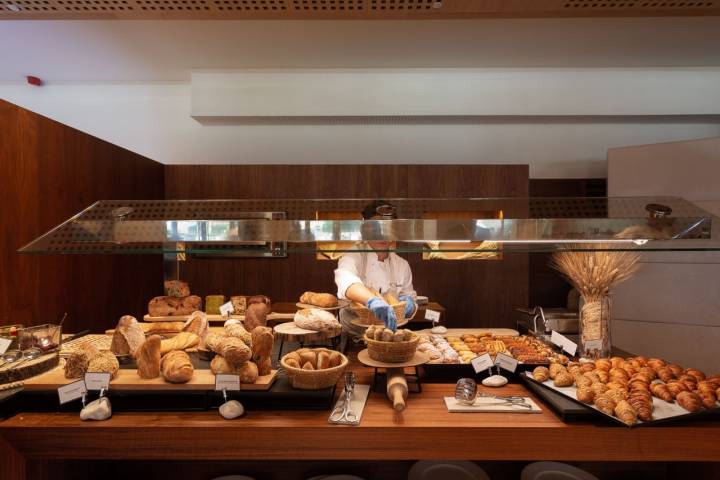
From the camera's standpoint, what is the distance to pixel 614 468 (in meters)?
1.71

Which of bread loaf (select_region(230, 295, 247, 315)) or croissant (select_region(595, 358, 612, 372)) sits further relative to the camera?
bread loaf (select_region(230, 295, 247, 315))

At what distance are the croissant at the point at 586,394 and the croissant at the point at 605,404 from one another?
2 cm

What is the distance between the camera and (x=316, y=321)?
1770 millimetres

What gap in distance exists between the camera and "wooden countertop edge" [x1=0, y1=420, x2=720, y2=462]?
1260mm

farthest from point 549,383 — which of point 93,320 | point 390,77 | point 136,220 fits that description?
point 390,77

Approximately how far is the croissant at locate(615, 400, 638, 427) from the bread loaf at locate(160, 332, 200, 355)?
1.50 metres

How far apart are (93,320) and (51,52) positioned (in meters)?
2.54

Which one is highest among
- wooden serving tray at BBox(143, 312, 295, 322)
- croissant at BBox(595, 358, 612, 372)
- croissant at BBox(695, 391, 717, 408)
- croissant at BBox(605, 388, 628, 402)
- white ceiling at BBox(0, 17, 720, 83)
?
white ceiling at BBox(0, 17, 720, 83)

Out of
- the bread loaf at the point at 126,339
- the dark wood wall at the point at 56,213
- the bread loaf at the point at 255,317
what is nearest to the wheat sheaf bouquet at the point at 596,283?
the bread loaf at the point at 255,317

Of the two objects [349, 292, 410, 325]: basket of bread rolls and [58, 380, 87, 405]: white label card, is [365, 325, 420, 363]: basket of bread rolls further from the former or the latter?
[58, 380, 87, 405]: white label card

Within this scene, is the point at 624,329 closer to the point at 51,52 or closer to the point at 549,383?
the point at 549,383

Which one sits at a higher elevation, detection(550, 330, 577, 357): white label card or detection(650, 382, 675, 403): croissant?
detection(550, 330, 577, 357): white label card

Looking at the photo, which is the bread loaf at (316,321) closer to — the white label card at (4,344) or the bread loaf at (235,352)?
the bread loaf at (235,352)

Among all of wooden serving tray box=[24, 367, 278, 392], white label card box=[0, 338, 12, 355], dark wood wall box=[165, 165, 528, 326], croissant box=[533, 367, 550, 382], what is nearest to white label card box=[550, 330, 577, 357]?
croissant box=[533, 367, 550, 382]
